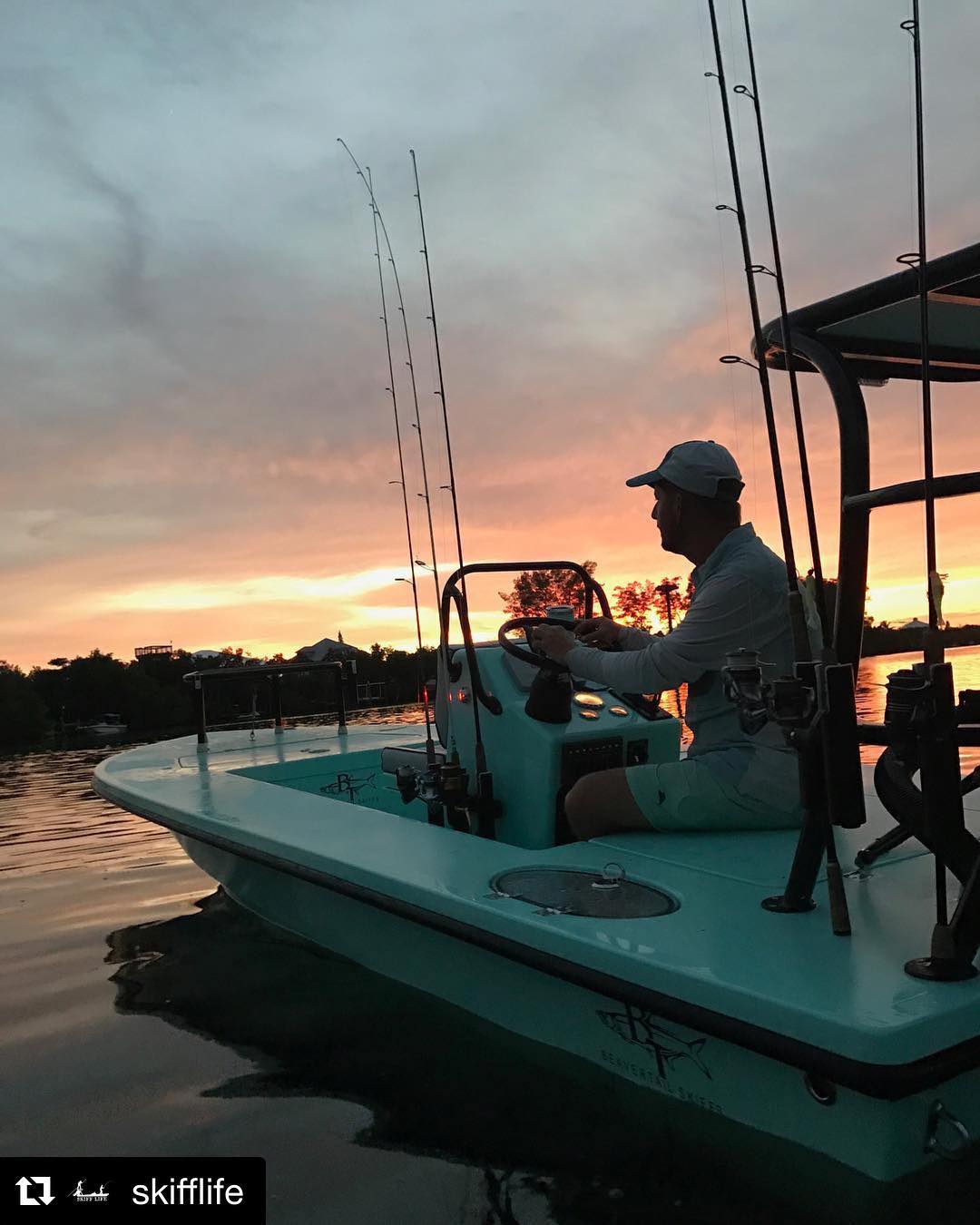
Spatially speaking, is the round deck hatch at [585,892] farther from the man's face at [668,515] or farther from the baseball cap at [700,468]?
the baseball cap at [700,468]

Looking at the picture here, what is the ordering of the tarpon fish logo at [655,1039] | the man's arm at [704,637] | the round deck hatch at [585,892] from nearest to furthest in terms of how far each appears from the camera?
the tarpon fish logo at [655,1039]
the round deck hatch at [585,892]
the man's arm at [704,637]

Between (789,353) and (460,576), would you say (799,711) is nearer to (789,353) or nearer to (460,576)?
(789,353)

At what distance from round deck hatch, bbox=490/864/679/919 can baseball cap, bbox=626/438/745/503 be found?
3.79 ft

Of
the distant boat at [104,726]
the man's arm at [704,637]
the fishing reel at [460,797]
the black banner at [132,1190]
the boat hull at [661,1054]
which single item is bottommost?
the distant boat at [104,726]

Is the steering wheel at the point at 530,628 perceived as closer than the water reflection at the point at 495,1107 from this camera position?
No

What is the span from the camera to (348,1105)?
277 centimetres

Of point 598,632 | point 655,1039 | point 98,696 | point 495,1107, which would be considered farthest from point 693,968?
point 98,696

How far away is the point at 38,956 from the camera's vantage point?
15.3 ft

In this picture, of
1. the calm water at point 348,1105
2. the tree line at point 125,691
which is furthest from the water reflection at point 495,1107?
the tree line at point 125,691

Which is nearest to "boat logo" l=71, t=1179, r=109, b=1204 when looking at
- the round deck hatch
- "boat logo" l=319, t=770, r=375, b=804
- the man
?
the round deck hatch

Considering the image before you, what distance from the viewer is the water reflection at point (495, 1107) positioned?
2.06 metres

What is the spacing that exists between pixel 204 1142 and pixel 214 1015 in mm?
1003

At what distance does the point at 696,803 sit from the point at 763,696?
946mm

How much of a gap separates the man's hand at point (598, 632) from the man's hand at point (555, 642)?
171mm
